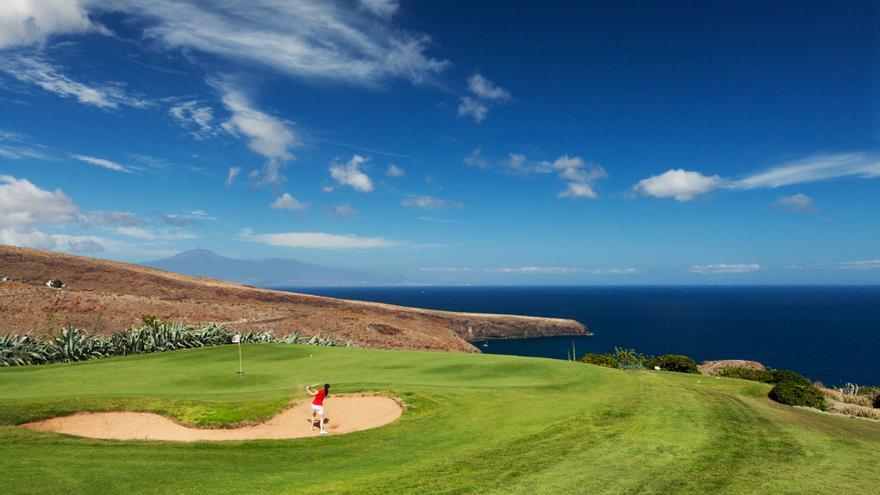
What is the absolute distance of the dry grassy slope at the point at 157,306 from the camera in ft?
140

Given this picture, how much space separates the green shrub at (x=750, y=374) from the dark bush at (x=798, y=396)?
566 cm

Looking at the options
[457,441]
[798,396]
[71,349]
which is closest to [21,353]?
[71,349]

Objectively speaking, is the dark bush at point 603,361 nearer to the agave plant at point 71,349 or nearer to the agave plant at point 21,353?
the agave plant at point 71,349

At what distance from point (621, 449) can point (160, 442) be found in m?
11.0

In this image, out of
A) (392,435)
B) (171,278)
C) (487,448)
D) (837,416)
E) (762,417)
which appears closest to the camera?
(487,448)

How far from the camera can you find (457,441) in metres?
12.0

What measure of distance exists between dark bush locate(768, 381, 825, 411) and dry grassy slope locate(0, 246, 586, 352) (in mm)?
38751

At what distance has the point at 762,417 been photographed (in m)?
14.8

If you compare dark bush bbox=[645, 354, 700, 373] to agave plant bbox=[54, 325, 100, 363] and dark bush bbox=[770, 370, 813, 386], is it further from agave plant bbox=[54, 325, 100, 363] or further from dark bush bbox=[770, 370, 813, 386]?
agave plant bbox=[54, 325, 100, 363]

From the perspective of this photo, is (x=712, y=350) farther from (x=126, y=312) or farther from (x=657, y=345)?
(x=126, y=312)

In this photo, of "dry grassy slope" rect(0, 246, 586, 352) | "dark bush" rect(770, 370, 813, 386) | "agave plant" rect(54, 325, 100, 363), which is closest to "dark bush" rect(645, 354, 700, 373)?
"dark bush" rect(770, 370, 813, 386)

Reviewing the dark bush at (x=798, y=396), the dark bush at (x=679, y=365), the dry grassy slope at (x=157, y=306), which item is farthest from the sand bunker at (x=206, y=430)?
the dry grassy slope at (x=157, y=306)

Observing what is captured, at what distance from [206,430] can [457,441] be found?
667 centimetres

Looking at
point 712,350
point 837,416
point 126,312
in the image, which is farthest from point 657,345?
point 126,312
